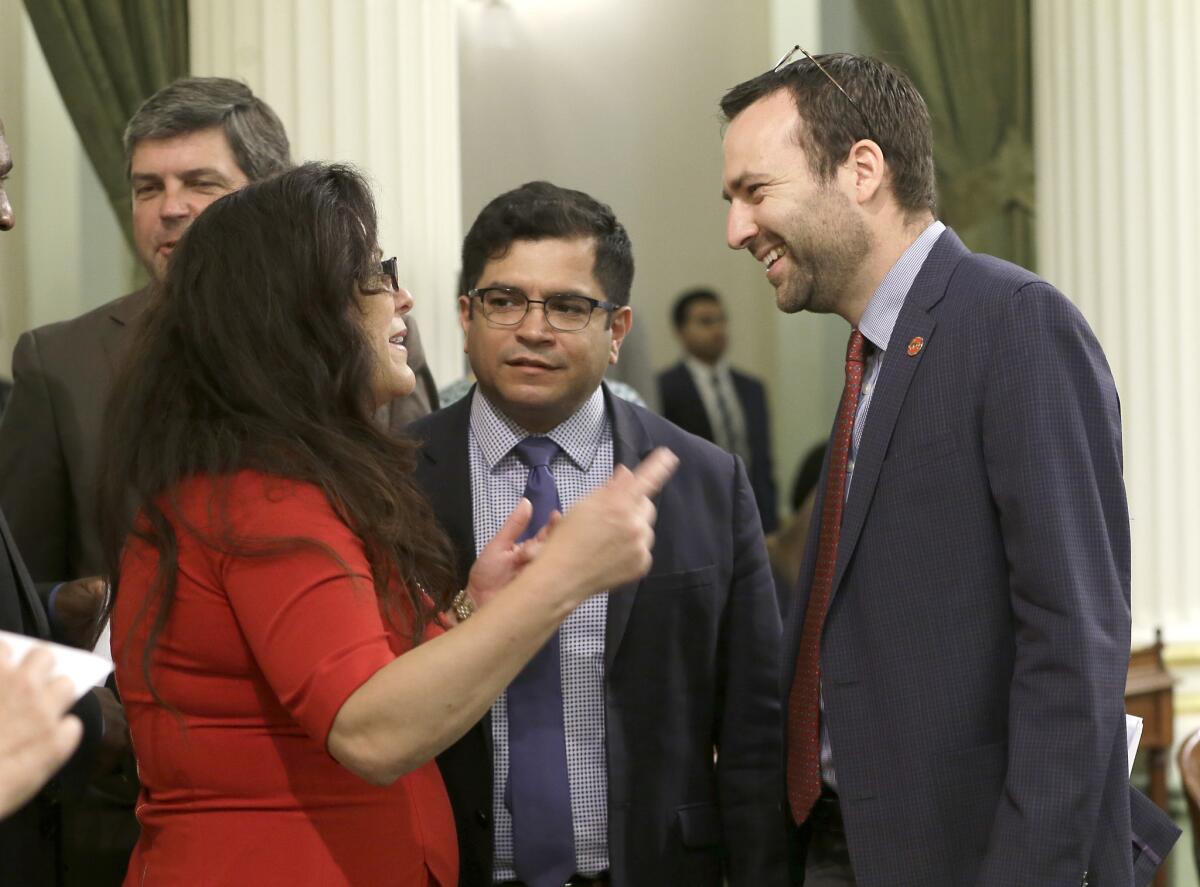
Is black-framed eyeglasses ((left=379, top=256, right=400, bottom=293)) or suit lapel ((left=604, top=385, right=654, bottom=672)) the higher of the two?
black-framed eyeglasses ((left=379, top=256, right=400, bottom=293))

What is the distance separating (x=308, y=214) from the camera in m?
1.76

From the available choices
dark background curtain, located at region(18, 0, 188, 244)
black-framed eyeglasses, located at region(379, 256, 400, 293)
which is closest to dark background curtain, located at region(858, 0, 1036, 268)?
dark background curtain, located at region(18, 0, 188, 244)

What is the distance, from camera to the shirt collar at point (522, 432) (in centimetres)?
237

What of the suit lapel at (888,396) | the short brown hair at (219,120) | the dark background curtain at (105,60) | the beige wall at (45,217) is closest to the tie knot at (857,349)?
the suit lapel at (888,396)

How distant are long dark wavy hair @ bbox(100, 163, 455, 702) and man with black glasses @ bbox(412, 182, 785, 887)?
489 millimetres

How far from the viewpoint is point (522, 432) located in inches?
93.5

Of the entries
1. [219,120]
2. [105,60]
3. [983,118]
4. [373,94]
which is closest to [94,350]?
[219,120]

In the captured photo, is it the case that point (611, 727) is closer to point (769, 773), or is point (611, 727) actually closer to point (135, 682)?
point (769, 773)

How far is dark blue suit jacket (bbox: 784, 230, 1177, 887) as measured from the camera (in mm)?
1721

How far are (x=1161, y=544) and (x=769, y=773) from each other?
11.0ft

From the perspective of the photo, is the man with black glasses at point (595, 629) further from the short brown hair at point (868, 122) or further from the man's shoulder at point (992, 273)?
the man's shoulder at point (992, 273)

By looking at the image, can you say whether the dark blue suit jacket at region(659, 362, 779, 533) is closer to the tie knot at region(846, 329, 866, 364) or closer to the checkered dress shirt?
the checkered dress shirt

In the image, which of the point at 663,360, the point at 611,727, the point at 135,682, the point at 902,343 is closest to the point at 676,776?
the point at 611,727

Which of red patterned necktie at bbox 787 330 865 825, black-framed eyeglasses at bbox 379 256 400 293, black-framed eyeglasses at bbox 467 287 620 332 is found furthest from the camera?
black-framed eyeglasses at bbox 467 287 620 332
